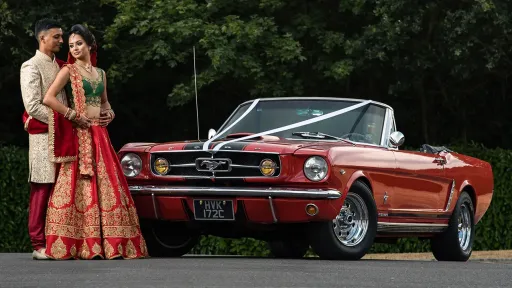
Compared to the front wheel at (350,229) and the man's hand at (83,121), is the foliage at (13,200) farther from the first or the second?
the front wheel at (350,229)

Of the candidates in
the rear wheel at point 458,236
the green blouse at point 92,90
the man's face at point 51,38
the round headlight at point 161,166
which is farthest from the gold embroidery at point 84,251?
the rear wheel at point 458,236

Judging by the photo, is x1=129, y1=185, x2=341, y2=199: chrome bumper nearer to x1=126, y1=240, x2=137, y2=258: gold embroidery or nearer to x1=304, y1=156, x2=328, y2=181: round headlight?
x1=304, y1=156, x2=328, y2=181: round headlight

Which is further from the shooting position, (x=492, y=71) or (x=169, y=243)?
(x=492, y=71)

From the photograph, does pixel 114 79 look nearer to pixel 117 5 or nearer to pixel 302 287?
pixel 117 5

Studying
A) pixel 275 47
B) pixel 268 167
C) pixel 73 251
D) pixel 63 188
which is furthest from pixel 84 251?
pixel 275 47

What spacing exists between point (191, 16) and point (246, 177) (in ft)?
46.0

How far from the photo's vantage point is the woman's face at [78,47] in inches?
495

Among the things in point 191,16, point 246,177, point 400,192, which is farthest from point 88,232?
point 191,16

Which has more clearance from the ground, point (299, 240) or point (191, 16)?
point (191, 16)

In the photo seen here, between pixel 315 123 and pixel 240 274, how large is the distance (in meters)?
3.74

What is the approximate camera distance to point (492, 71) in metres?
27.0

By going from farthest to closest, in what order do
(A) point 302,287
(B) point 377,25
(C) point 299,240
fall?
(B) point 377,25, (C) point 299,240, (A) point 302,287

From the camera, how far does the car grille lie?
12180 millimetres

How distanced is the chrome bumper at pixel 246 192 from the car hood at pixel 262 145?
0.36 meters
